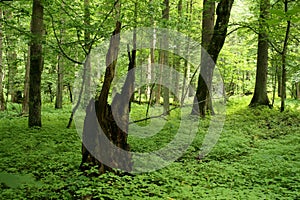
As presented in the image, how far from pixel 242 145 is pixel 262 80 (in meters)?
7.30

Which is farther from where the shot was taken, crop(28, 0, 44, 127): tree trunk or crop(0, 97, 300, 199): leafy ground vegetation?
crop(28, 0, 44, 127): tree trunk

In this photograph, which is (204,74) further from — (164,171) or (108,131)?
(108,131)

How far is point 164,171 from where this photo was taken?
6031 millimetres

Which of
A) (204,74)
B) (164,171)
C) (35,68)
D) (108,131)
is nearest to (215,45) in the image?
(204,74)

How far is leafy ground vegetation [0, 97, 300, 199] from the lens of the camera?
465cm

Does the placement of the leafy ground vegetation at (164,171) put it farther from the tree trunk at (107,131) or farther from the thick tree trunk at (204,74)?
the thick tree trunk at (204,74)

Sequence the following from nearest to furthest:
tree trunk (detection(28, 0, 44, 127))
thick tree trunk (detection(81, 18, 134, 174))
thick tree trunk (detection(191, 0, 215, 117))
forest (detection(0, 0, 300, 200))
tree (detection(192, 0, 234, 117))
A: forest (detection(0, 0, 300, 200)), thick tree trunk (detection(81, 18, 134, 174)), tree (detection(192, 0, 234, 117)), tree trunk (detection(28, 0, 44, 127)), thick tree trunk (detection(191, 0, 215, 117))

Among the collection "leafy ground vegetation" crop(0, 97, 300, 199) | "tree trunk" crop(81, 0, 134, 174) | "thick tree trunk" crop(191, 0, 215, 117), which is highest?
"thick tree trunk" crop(191, 0, 215, 117)

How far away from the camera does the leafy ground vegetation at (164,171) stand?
4652mm

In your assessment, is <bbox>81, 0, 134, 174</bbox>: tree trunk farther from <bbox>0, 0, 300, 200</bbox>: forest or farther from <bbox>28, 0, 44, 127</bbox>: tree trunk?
<bbox>28, 0, 44, 127</bbox>: tree trunk

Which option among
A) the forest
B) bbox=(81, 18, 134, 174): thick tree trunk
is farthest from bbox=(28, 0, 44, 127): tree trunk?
bbox=(81, 18, 134, 174): thick tree trunk

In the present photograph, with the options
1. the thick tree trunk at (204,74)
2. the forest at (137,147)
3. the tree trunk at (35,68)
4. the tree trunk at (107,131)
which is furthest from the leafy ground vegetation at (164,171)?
the thick tree trunk at (204,74)

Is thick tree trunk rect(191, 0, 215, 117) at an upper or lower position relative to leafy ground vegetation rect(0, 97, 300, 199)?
upper

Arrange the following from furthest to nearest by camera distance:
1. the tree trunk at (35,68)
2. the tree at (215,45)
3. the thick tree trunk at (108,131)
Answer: the tree trunk at (35,68) < the tree at (215,45) < the thick tree trunk at (108,131)
